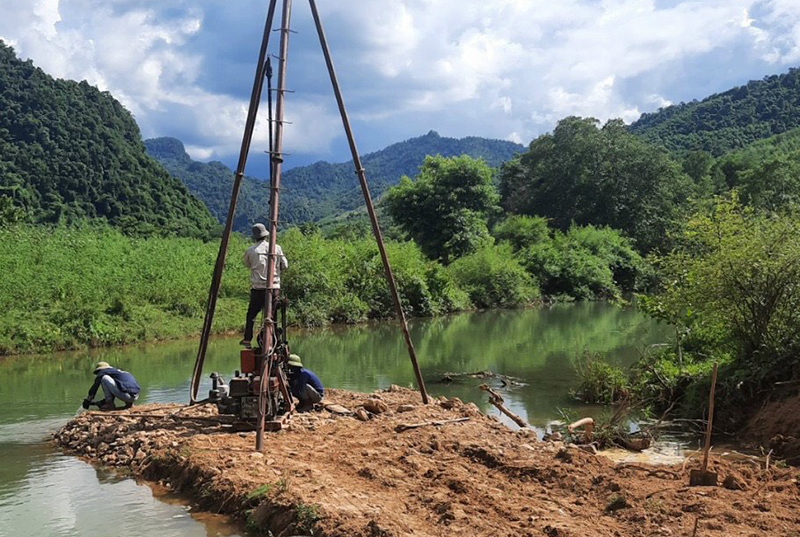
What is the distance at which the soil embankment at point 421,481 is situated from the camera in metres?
6.27

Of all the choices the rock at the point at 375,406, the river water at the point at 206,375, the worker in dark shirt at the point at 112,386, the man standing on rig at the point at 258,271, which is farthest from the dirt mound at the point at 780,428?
the worker in dark shirt at the point at 112,386

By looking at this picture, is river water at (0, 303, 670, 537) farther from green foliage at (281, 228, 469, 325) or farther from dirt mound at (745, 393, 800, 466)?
dirt mound at (745, 393, 800, 466)

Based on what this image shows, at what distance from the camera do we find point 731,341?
13.2 meters

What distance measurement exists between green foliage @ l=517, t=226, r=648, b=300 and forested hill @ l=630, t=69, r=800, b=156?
38706mm

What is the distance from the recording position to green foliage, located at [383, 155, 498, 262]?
4631 centimetres

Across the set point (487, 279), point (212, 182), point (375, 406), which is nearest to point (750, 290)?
point (375, 406)

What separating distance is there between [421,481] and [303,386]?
3.55 m

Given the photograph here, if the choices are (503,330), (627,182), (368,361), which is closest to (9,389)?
(368,361)

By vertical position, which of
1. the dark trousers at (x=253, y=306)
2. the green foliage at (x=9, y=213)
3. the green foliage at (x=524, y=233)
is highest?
the green foliage at (x=9, y=213)

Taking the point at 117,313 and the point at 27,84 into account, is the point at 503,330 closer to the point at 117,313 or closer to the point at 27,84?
the point at 117,313

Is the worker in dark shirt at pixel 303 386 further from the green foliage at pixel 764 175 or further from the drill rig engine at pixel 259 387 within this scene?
the green foliage at pixel 764 175

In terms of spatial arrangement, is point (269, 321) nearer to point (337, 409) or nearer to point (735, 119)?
point (337, 409)

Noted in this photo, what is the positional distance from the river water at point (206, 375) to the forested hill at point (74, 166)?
28682mm

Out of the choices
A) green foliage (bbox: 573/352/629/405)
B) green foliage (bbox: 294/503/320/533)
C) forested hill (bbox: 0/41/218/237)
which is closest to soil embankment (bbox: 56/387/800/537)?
green foliage (bbox: 294/503/320/533)
